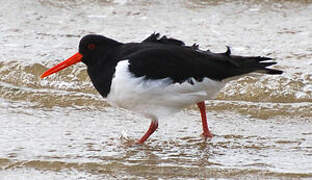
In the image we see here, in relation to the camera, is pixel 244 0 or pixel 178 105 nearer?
pixel 178 105

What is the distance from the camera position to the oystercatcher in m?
5.38

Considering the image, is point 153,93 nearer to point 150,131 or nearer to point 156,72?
point 156,72

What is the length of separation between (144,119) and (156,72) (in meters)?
1.15

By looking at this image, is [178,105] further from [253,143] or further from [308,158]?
[308,158]

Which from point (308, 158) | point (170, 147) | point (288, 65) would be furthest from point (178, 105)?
point (288, 65)

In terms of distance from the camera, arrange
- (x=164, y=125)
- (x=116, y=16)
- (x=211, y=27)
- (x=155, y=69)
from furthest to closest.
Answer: (x=116, y=16), (x=211, y=27), (x=164, y=125), (x=155, y=69)

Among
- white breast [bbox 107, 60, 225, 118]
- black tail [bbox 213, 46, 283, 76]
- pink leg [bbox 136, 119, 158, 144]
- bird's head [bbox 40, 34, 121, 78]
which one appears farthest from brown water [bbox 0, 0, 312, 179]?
bird's head [bbox 40, 34, 121, 78]

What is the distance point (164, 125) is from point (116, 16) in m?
3.73

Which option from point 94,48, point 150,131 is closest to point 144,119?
point 150,131

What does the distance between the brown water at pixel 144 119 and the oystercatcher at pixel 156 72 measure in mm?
409

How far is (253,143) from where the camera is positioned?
5.64 m

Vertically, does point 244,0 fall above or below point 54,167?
above

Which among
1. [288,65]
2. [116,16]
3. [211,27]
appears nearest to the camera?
[288,65]

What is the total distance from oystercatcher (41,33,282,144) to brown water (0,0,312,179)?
41 cm
